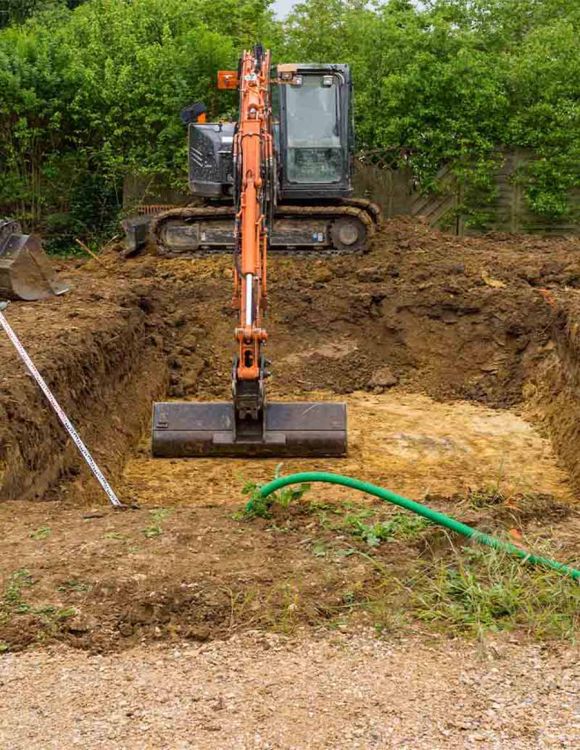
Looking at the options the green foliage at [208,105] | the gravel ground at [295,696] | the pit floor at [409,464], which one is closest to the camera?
the gravel ground at [295,696]

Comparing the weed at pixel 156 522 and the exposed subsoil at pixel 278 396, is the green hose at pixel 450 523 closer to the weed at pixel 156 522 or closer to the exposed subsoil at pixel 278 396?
the exposed subsoil at pixel 278 396

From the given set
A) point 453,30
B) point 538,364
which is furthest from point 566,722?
point 453,30

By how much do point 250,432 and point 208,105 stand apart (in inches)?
495

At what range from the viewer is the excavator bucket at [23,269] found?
11.8m

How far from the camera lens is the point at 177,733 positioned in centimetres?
345

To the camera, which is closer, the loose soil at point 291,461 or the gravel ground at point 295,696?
the gravel ground at point 295,696

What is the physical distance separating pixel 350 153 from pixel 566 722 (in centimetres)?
1299

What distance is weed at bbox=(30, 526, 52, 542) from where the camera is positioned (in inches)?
211

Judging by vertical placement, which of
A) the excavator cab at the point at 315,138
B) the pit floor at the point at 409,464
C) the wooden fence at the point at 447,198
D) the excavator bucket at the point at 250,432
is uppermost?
the excavator cab at the point at 315,138

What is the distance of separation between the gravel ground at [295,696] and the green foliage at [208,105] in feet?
53.8

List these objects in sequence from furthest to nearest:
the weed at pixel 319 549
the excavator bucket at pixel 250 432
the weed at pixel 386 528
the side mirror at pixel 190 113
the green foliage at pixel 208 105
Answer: the green foliage at pixel 208 105 < the side mirror at pixel 190 113 < the excavator bucket at pixel 250 432 < the weed at pixel 386 528 < the weed at pixel 319 549

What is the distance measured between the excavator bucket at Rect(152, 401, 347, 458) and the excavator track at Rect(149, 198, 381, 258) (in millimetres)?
6625

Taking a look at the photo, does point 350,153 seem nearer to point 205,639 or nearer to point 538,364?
point 538,364

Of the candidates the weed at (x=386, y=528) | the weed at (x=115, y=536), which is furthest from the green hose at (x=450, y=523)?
the weed at (x=115, y=536)
